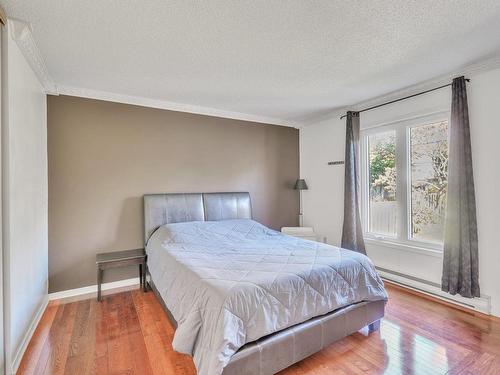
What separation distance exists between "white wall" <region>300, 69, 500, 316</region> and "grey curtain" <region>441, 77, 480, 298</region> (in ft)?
0.34

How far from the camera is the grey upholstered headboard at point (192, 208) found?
3.31 metres

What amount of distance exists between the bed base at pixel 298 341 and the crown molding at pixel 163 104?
309cm

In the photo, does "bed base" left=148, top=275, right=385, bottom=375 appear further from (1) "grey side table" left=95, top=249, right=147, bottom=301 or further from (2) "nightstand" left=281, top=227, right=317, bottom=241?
(1) "grey side table" left=95, top=249, right=147, bottom=301

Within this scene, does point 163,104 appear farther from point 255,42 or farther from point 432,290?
point 432,290

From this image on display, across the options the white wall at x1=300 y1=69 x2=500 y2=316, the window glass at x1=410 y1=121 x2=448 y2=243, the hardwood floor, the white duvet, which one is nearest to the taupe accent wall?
the hardwood floor

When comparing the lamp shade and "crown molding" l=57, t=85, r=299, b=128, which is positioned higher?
"crown molding" l=57, t=85, r=299, b=128

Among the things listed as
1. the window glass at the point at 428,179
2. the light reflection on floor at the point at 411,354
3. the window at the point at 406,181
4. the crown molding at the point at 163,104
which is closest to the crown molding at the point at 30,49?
the crown molding at the point at 163,104

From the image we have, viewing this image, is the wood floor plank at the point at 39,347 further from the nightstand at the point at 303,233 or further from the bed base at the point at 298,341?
the nightstand at the point at 303,233

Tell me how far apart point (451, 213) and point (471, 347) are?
4.01ft

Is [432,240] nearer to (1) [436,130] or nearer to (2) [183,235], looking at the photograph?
(1) [436,130]

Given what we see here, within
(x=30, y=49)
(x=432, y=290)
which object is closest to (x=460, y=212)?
(x=432, y=290)

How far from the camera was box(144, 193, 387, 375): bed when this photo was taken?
4.93ft

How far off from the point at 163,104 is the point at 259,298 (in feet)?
9.57

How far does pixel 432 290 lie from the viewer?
2.87m
